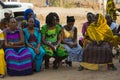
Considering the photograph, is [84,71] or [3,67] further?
[84,71]

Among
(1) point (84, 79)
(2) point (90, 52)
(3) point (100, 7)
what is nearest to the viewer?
(1) point (84, 79)

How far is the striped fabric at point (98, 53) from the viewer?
8170mm

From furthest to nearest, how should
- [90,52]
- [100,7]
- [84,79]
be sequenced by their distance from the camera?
[100,7]
[90,52]
[84,79]

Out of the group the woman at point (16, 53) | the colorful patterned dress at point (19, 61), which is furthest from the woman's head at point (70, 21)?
the colorful patterned dress at point (19, 61)

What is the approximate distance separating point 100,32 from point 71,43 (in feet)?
2.53

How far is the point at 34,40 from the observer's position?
834 cm

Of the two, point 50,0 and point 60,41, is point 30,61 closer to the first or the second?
point 60,41

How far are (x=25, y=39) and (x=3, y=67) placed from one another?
914 millimetres

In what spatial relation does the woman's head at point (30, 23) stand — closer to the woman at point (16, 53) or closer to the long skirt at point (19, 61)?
the woman at point (16, 53)

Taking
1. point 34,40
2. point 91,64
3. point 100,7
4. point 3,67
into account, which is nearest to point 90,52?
point 91,64

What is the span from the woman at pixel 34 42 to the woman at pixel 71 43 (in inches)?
27.4

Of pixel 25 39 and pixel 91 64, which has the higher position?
pixel 25 39

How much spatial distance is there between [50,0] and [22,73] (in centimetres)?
2589

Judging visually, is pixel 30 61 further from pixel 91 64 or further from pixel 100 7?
pixel 100 7
